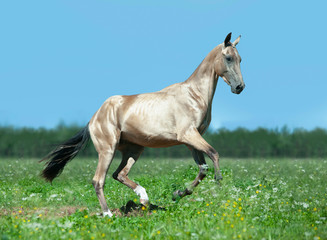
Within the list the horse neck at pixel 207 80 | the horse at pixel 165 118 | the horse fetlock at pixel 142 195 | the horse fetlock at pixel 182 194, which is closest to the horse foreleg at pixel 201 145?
the horse at pixel 165 118

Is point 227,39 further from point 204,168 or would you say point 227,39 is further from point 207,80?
point 204,168

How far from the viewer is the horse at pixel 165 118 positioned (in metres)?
7.39

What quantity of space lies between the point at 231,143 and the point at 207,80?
1347cm

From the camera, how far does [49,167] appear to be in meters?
8.62

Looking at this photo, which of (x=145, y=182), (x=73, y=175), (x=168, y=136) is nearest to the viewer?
(x=168, y=136)

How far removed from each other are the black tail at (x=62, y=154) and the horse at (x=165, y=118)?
0.50m

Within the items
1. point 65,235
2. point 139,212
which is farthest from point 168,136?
point 65,235

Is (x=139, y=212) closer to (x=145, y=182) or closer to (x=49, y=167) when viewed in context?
(x=49, y=167)

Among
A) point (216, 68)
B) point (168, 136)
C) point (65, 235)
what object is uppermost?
point (216, 68)

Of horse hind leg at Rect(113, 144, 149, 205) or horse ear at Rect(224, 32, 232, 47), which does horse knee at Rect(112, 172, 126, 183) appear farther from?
horse ear at Rect(224, 32, 232, 47)

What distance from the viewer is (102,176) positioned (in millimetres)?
7570

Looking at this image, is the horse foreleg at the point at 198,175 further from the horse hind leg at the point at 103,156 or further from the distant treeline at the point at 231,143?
the distant treeline at the point at 231,143

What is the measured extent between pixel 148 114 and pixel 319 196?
488 cm

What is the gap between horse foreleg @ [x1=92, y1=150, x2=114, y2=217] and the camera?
24.4ft
